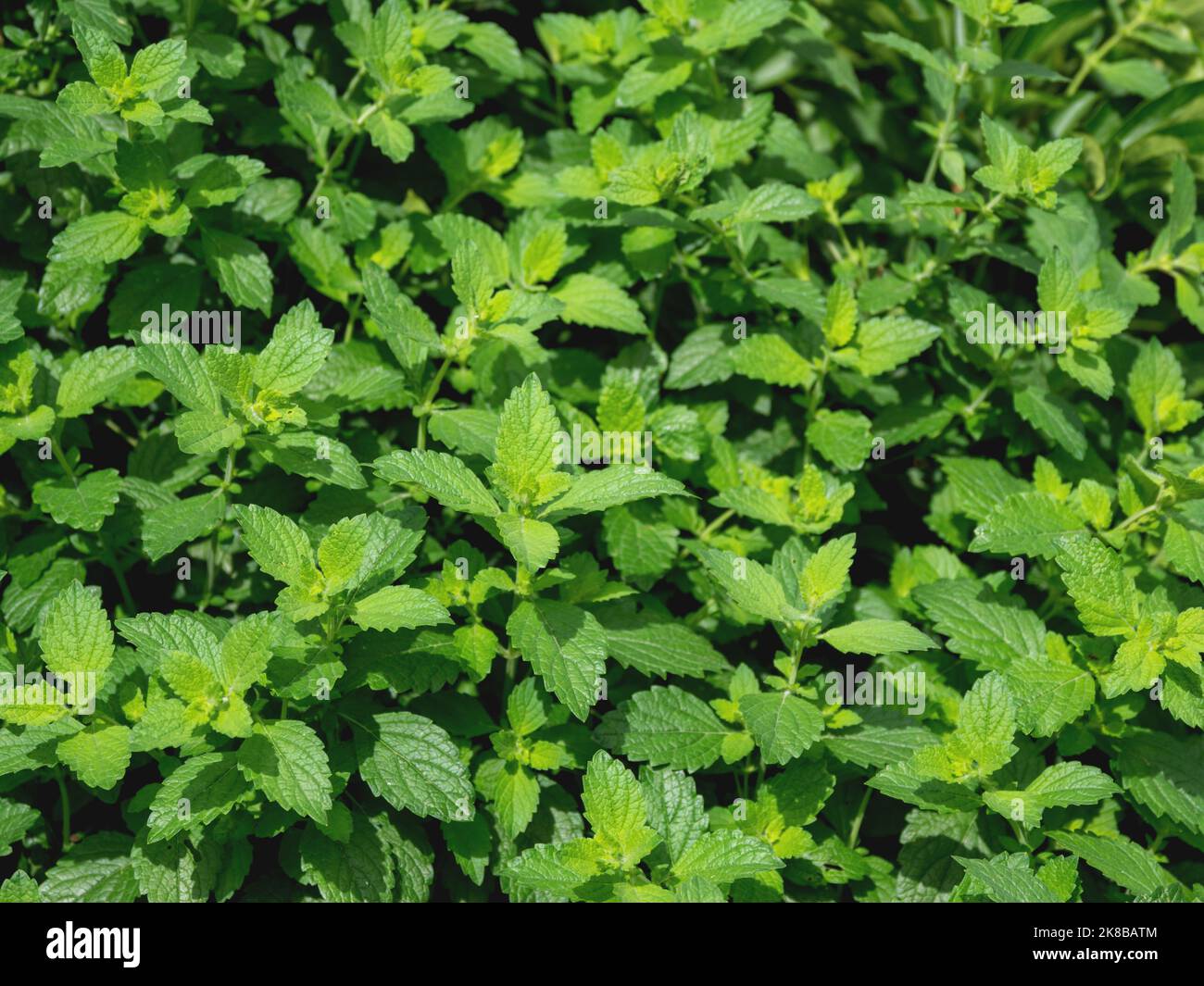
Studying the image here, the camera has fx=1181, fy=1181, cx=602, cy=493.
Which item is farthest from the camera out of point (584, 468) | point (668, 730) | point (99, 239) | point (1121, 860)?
point (584, 468)

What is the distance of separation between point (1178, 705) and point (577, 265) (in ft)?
6.88

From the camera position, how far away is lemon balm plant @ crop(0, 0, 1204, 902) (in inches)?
106

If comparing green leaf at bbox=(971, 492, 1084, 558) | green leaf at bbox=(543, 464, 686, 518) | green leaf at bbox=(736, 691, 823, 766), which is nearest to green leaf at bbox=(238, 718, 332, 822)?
green leaf at bbox=(543, 464, 686, 518)

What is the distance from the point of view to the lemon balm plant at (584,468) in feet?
8.80

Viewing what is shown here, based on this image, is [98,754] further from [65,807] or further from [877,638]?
[877,638]

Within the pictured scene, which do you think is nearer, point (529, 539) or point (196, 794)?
point (196, 794)

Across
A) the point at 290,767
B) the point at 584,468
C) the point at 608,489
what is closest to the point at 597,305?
the point at 584,468

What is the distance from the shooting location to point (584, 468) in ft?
10.9

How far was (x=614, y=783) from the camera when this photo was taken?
103 inches

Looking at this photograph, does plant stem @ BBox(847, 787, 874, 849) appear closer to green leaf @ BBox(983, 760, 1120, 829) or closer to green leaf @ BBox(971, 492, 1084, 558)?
green leaf @ BBox(983, 760, 1120, 829)

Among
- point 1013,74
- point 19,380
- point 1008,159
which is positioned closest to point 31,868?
point 19,380

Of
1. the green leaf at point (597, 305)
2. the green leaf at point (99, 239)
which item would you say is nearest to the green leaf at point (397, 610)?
the green leaf at point (597, 305)

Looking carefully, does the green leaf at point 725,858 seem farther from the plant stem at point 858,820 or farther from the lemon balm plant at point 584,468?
→ the plant stem at point 858,820
